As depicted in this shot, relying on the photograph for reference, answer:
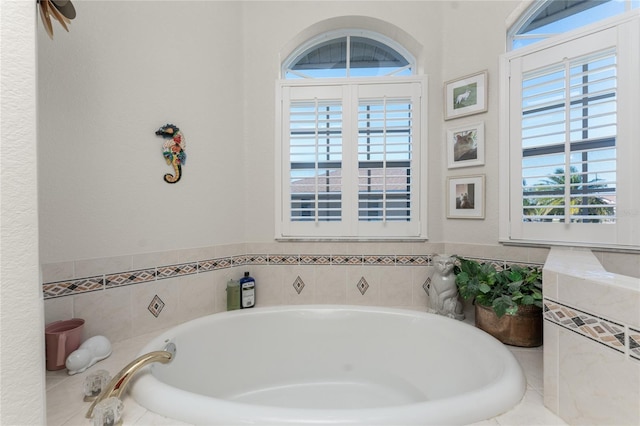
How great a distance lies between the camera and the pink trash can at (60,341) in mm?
944

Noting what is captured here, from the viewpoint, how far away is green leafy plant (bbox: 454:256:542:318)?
1123 millimetres

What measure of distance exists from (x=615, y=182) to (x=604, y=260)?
362 mm

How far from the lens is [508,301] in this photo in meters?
1.12

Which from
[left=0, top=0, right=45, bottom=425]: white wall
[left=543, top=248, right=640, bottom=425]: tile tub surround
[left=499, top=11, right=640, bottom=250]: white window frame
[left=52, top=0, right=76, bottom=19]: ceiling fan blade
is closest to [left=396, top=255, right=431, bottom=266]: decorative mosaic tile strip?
[left=499, top=11, right=640, bottom=250]: white window frame

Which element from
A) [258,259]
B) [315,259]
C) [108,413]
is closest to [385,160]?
[315,259]

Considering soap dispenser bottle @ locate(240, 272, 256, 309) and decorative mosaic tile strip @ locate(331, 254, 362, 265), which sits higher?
decorative mosaic tile strip @ locate(331, 254, 362, 265)

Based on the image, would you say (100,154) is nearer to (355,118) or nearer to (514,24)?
(355,118)

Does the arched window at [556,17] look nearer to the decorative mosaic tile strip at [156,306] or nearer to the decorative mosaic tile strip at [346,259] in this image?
the decorative mosaic tile strip at [346,259]

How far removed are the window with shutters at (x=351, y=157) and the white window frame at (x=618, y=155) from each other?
455mm

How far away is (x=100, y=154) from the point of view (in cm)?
115

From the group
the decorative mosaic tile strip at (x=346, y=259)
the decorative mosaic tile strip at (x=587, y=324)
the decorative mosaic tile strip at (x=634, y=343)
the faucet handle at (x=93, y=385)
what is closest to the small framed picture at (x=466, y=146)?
the decorative mosaic tile strip at (x=346, y=259)

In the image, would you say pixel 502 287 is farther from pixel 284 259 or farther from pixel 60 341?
pixel 60 341

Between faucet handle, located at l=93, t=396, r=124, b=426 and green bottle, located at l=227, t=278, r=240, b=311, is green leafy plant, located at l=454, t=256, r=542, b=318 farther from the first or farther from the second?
faucet handle, located at l=93, t=396, r=124, b=426

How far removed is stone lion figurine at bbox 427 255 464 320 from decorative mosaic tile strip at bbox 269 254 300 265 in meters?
0.83
